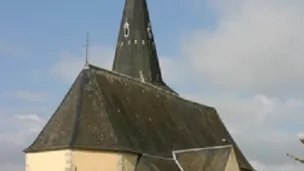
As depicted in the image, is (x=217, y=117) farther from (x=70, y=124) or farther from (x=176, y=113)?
(x=70, y=124)

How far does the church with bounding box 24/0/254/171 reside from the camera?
20.1 meters

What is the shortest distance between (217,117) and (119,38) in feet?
22.0

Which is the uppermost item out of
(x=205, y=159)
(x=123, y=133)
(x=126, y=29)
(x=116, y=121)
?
(x=126, y=29)

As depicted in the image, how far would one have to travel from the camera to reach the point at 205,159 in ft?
76.2

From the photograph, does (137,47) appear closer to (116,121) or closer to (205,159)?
(205,159)

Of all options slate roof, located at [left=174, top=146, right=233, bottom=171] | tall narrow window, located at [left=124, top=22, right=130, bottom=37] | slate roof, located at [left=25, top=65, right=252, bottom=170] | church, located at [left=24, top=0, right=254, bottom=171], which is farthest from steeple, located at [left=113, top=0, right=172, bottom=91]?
slate roof, located at [left=174, top=146, right=233, bottom=171]

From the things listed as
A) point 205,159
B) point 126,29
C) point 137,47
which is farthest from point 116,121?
point 126,29

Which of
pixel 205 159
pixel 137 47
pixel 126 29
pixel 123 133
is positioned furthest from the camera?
pixel 126 29

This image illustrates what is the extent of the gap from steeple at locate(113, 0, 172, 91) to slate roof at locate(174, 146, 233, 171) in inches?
266

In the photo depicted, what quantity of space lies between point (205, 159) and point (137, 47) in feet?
29.6

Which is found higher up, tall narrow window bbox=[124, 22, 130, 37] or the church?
tall narrow window bbox=[124, 22, 130, 37]

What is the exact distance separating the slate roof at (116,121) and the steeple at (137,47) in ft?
11.5

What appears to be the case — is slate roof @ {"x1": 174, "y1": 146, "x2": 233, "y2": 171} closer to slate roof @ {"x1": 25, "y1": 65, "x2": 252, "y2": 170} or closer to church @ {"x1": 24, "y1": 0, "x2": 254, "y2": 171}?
church @ {"x1": 24, "y1": 0, "x2": 254, "y2": 171}

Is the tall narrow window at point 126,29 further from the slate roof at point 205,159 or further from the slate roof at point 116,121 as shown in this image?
the slate roof at point 205,159
